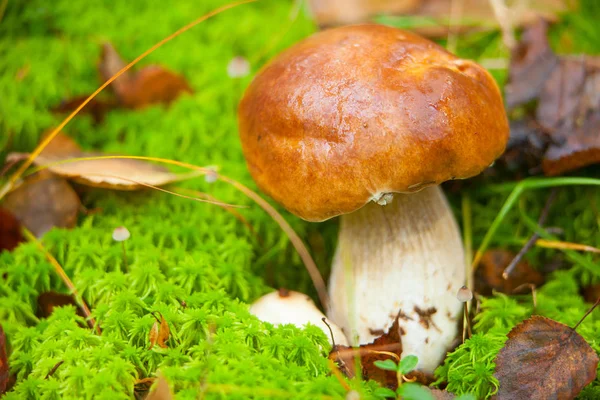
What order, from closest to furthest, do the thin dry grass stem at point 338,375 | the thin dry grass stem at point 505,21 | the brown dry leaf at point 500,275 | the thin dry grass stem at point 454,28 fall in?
1. the thin dry grass stem at point 338,375
2. the brown dry leaf at point 500,275
3. the thin dry grass stem at point 505,21
4. the thin dry grass stem at point 454,28

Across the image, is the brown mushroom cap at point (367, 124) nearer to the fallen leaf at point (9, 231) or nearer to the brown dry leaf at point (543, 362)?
the brown dry leaf at point (543, 362)

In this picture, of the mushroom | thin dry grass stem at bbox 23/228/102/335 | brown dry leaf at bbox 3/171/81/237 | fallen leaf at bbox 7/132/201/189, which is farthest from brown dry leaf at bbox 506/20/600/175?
brown dry leaf at bbox 3/171/81/237

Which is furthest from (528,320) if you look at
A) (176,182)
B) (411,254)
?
(176,182)

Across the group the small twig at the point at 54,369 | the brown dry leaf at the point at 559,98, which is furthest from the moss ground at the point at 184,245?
the brown dry leaf at the point at 559,98

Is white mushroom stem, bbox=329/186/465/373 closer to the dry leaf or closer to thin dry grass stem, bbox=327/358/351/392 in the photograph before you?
thin dry grass stem, bbox=327/358/351/392

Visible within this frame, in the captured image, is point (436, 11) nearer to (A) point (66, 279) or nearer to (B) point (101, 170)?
(B) point (101, 170)

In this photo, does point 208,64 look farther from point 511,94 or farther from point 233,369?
point 233,369

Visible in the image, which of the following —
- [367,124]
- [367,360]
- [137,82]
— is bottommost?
[367,360]

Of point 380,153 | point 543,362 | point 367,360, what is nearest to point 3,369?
point 367,360
